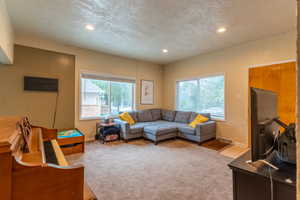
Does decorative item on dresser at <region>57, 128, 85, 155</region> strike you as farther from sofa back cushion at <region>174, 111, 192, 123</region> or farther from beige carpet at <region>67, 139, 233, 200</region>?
sofa back cushion at <region>174, 111, 192, 123</region>

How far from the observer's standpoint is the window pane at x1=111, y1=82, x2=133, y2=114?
486 cm

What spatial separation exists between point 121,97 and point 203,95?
2.79 meters

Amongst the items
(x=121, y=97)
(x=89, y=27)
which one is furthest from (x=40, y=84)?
(x=121, y=97)

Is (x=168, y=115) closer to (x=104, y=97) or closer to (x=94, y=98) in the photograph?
(x=104, y=97)

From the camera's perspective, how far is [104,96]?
4.65 meters

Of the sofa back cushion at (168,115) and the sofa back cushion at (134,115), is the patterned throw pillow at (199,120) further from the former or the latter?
the sofa back cushion at (134,115)

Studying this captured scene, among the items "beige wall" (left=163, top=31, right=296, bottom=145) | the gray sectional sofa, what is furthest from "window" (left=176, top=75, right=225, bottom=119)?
the gray sectional sofa

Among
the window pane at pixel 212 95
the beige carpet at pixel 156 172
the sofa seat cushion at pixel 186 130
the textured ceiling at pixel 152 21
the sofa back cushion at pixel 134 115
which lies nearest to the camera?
the beige carpet at pixel 156 172

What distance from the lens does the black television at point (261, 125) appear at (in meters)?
0.83

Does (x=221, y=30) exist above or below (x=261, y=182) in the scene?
above

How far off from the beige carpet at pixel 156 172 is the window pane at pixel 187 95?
1854 mm

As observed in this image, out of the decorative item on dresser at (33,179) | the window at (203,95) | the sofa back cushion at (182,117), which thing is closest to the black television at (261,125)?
the decorative item on dresser at (33,179)

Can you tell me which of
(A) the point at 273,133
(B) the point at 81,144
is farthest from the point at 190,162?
(B) the point at 81,144

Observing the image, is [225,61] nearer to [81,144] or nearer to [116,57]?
[116,57]
